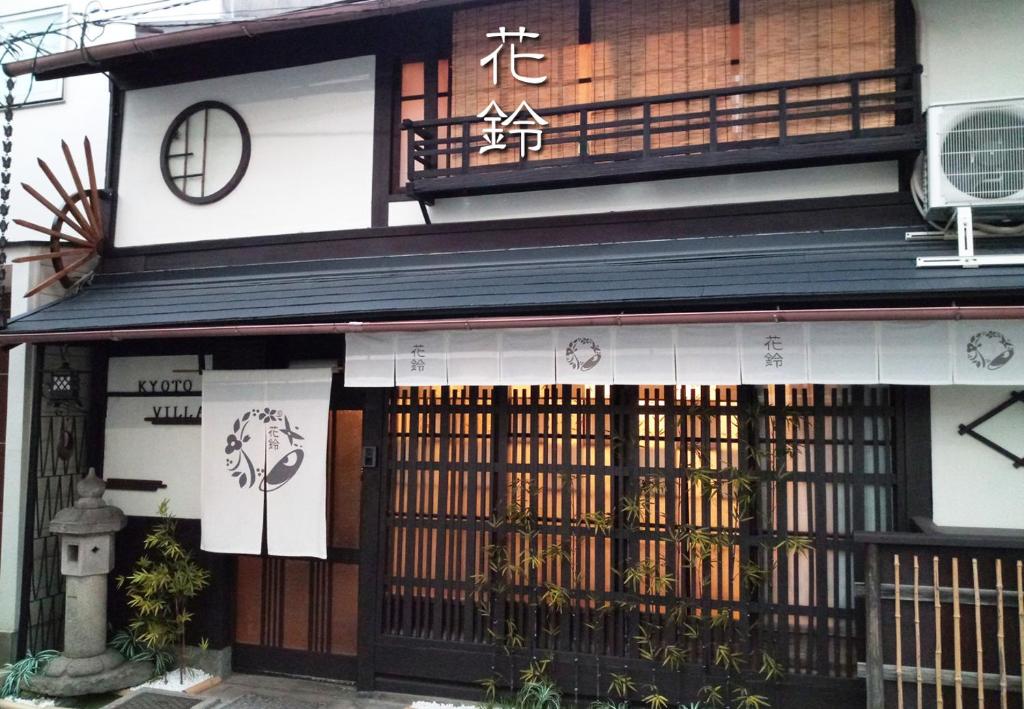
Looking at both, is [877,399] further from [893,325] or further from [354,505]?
[354,505]

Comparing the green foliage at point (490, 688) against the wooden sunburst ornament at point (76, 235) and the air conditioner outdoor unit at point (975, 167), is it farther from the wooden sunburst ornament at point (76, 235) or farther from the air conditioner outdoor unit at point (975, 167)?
the wooden sunburst ornament at point (76, 235)

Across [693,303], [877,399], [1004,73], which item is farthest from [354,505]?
[1004,73]

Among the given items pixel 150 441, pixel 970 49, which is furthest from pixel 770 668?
pixel 150 441

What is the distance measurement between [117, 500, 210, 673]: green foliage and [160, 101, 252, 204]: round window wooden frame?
12.5 ft

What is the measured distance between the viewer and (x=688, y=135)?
6852 millimetres

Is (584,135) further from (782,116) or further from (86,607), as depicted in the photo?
(86,607)

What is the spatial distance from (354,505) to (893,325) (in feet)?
19.4

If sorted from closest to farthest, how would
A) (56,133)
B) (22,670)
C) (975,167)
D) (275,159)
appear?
(975,167)
(22,670)
(275,159)
(56,133)

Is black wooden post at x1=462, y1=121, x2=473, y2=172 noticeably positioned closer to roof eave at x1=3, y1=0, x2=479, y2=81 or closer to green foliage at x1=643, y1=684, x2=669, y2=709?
roof eave at x1=3, y1=0, x2=479, y2=81

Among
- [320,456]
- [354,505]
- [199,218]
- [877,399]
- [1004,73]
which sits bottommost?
[354,505]

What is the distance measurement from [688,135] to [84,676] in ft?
28.4

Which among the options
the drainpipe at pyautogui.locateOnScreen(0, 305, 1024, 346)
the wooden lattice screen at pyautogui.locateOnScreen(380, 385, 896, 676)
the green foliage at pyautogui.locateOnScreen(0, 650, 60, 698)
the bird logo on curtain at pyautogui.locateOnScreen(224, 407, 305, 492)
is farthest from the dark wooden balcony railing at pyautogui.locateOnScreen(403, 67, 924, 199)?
the green foliage at pyautogui.locateOnScreen(0, 650, 60, 698)

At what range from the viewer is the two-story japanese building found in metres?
5.87

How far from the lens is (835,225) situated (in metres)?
6.55
